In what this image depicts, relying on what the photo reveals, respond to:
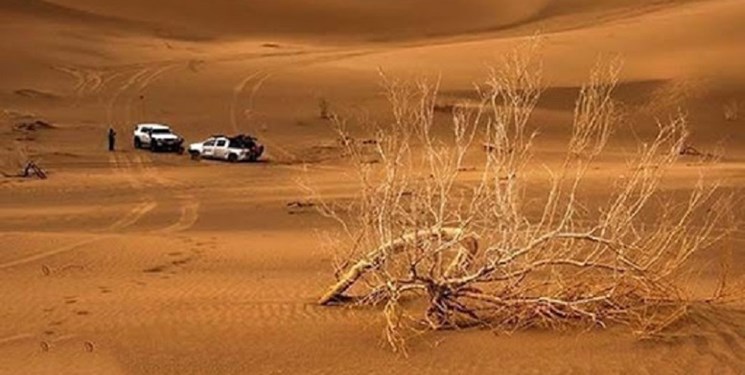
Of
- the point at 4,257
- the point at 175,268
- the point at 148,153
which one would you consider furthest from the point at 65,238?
the point at 148,153

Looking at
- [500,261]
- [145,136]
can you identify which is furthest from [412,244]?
[145,136]

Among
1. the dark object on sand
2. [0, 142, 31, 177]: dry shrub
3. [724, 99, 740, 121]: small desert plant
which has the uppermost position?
[724, 99, 740, 121]: small desert plant

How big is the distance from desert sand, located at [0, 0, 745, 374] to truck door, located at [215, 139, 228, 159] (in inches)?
25.3

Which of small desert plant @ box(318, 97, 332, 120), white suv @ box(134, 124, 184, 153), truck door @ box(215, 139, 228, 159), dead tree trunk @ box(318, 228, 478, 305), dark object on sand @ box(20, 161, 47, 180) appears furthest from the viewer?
small desert plant @ box(318, 97, 332, 120)

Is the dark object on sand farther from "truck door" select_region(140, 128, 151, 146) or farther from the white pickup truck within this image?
"truck door" select_region(140, 128, 151, 146)

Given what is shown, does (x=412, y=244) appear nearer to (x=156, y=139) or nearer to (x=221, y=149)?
(x=221, y=149)

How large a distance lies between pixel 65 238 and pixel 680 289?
8.75 metres

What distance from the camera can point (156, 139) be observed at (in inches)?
1302

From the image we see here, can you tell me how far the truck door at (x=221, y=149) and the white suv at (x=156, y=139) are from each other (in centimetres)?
178

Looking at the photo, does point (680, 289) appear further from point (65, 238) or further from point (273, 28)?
point (273, 28)

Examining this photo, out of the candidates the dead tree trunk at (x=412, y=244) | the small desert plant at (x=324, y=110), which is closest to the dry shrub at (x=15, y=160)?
the small desert plant at (x=324, y=110)

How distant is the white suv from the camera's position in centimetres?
3306

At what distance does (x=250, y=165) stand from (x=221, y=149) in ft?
5.53

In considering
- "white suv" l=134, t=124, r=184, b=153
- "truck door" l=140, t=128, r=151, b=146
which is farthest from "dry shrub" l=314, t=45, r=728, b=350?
"truck door" l=140, t=128, r=151, b=146
